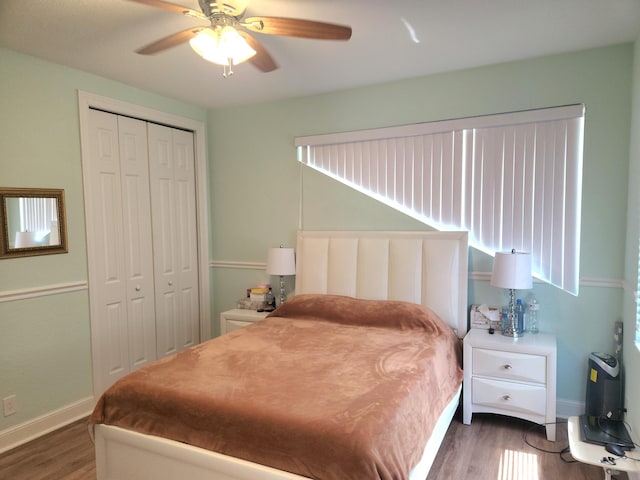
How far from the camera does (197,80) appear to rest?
10.9 feet

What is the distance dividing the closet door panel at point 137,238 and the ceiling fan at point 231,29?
161 centimetres

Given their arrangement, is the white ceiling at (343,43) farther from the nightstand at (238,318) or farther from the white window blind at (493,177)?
the nightstand at (238,318)

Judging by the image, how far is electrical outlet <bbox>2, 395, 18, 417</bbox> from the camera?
2676 millimetres

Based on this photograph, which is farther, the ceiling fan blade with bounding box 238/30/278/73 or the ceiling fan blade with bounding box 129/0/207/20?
the ceiling fan blade with bounding box 238/30/278/73

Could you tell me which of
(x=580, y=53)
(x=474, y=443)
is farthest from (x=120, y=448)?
(x=580, y=53)

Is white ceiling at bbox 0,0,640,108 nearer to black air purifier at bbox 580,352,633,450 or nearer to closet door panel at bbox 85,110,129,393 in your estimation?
closet door panel at bbox 85,110,129,393

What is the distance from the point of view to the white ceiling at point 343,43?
217 cm

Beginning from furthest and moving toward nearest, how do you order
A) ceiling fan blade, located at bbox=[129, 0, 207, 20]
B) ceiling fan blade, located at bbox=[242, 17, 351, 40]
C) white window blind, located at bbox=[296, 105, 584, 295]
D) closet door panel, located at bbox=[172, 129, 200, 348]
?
closet door panel, located at bbox=[172, 129, 200, 348], white window blind, located at bbox=[296, 105, 584, 295], ceiling fan blade, located at bbox=[242, 17, 351, 40], ceiling fan blade, located at bbox=[129, 0, 207, 20]

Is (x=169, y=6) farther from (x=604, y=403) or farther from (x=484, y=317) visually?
(x=604, y=403)

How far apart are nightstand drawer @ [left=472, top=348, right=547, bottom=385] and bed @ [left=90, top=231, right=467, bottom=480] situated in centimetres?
16

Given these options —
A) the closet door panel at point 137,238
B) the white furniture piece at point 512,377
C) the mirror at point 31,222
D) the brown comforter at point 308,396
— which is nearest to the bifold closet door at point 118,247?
the closet door panel at point 137,238

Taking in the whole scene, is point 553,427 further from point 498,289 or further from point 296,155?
point 296,155

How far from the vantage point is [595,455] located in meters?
2.08

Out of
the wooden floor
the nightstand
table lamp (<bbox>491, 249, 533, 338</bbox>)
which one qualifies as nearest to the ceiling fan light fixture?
table lamp (<bbox>491, 249, 533, 338</bbox>)
